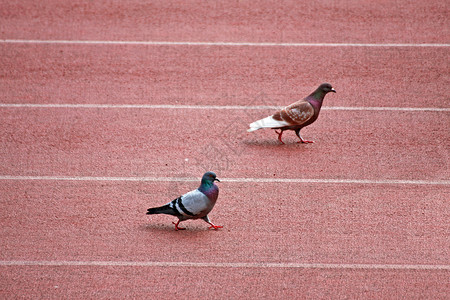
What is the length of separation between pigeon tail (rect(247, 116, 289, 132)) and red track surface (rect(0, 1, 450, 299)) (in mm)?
328

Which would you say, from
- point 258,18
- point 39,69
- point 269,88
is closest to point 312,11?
point 258,18

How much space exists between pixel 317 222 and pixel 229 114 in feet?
10.9

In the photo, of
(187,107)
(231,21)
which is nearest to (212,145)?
(187,107)

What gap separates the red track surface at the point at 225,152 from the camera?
694 cm

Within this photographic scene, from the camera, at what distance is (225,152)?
9602 millimetres

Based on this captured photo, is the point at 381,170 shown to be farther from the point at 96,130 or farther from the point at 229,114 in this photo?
the point at 96,130

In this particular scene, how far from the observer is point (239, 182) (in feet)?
28.8

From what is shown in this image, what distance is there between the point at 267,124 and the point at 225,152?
0.71 metres

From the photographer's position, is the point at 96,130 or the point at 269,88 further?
the point at 269,88

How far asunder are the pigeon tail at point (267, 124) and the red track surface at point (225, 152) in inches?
12.9

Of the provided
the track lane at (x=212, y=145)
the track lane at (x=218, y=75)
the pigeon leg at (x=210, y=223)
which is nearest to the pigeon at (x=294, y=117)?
the track lane at (x=212, y=145)

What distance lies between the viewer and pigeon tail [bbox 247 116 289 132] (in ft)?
31.6

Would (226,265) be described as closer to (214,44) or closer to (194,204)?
(194,204)

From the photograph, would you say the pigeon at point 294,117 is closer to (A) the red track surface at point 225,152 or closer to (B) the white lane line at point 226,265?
(A) the red track surface at point 225,152
